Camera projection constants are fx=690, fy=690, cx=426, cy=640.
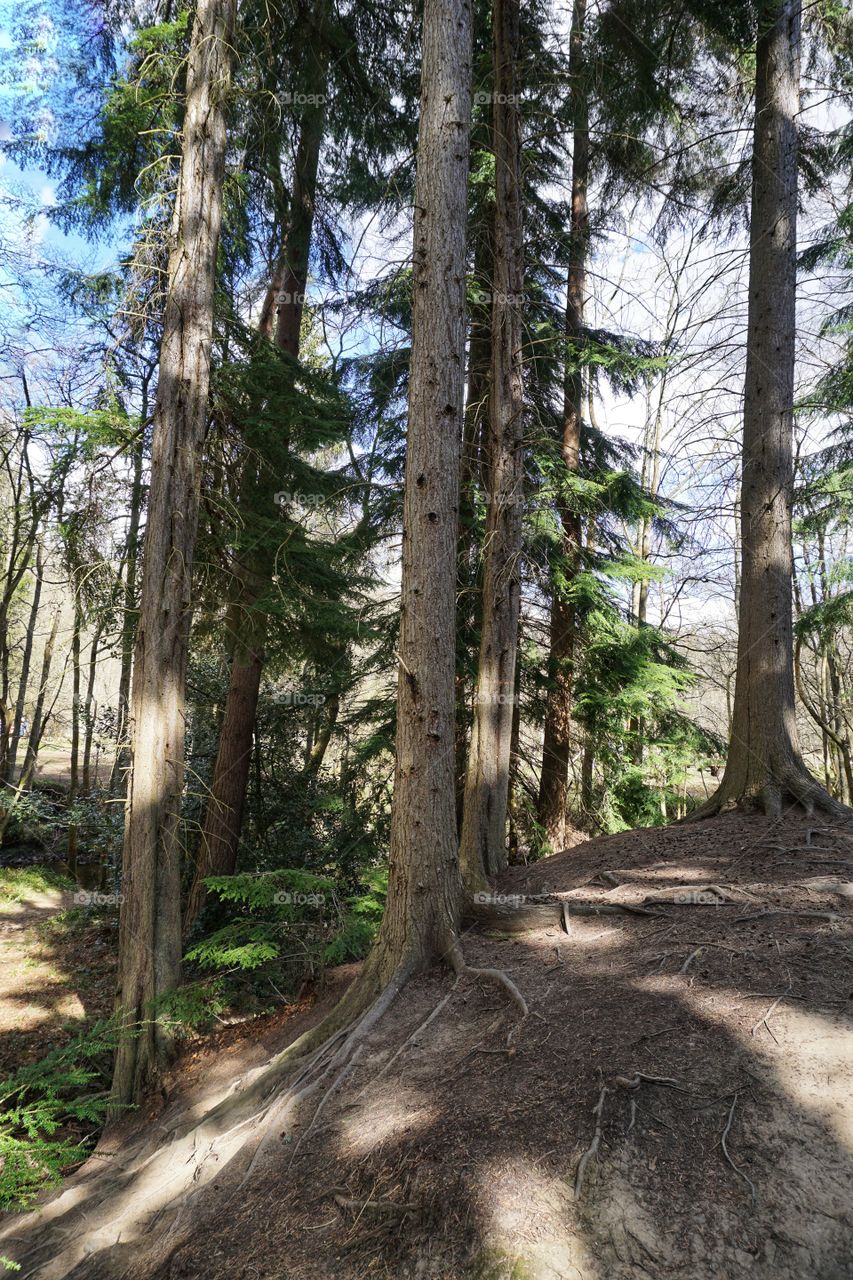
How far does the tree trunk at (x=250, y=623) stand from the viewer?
7.78m

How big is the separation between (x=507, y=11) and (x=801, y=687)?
514 inches

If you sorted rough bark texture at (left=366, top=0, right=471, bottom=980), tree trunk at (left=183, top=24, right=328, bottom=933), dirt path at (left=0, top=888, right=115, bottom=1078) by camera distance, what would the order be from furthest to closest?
tree trunk at (left=183, top=24, right=328, bottom=933), dirt path at (left=0, top=888, right=115, bottom=1078), rough bark texture at (left=366, top=0, right=471, bottom=980)

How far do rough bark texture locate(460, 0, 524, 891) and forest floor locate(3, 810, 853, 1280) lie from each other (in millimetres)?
2380

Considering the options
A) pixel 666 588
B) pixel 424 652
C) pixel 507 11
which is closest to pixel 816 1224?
pixel 424 652

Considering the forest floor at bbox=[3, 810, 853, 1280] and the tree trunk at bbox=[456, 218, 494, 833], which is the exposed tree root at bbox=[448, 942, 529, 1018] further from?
the tree trunk at bbox=[456, 218, 494, 833]

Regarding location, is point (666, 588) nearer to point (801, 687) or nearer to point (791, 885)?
point (801, 687)

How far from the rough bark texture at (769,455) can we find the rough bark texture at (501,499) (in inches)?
85.6

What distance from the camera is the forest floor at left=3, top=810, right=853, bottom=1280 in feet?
7.73

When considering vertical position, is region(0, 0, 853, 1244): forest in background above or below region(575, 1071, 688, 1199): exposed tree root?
above

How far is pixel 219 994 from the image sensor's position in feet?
20.5

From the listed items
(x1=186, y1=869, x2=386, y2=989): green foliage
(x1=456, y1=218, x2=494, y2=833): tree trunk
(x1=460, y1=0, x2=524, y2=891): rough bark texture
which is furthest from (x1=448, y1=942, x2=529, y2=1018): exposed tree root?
(x1=456, y1=218, x2=494, y2=833): tree trunk

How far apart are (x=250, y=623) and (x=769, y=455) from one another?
5.67 meters

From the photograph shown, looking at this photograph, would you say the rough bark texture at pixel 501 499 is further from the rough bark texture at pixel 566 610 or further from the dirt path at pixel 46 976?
the dirt path at pixel 46 976

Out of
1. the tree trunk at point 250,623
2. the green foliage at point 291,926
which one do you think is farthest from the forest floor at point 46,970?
the green foliage at point 291,926
